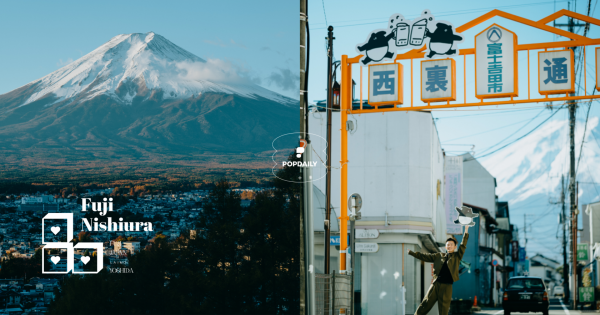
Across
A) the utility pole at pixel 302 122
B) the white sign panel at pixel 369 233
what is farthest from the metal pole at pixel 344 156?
the white sign panel at pixel 369 233

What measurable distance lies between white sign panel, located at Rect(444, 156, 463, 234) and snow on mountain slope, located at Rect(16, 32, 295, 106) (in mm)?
38127

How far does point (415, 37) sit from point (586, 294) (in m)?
19.9

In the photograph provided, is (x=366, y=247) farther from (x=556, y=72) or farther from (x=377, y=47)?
(x=556, y=72)

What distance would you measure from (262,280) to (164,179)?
19.6 metres

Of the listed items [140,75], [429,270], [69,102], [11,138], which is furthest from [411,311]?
[140,75]

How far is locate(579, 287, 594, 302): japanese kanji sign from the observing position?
27141 millimetres

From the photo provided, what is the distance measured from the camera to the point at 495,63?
13109mm

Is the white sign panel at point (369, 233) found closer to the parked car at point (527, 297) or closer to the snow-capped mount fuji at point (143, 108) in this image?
the parked car at point (527, 297)

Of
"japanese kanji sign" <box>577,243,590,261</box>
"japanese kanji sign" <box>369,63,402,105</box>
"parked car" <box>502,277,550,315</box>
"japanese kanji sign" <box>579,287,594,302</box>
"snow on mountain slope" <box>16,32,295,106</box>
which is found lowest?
"japanese kanji sign" <box>577,243,590,261</box>

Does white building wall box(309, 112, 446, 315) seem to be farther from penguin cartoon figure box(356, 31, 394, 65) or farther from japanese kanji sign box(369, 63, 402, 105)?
penguin cartoon figure box(356, 31, 394, 65)

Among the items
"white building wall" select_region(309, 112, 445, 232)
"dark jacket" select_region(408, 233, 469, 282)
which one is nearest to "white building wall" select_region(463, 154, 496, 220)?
"white building wall" select_region(309, 112, 445, 232)

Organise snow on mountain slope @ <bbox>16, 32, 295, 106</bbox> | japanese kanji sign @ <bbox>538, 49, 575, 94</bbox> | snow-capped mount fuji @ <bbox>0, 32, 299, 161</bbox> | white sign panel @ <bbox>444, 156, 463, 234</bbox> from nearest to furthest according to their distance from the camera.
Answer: japanese kanji sign @ <bbox>538, 49, 575, 94</bbox> → white sign panel @ <bbox>444, 156, 463, 234</bbox> → snow-capped mount fuji @ <bbox>0, 32, 299, 161</bbox> → snow on mountain slope @ <bbox>16, 32, 295, 106</bbox>

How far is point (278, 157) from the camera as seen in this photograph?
57.7 metres

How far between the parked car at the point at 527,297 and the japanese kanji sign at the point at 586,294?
410 inches
